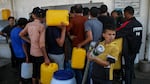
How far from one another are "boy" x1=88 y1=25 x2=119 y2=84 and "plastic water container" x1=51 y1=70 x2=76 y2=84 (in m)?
0.49

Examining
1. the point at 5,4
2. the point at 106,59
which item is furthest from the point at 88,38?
the point at 5,4

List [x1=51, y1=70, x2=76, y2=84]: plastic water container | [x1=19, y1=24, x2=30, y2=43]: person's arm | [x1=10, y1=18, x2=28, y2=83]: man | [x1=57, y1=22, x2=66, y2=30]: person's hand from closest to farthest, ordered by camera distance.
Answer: [x1=51, y1=70, x2=76, y2=84]: plastic water container, [x1=57, y1=22, x2=66, y2=30]: person's hand, [x1=19, y1=24, x2=30, y2=43]: person's arm, [x1=10, y1=18, x2=28, y2=83]: man

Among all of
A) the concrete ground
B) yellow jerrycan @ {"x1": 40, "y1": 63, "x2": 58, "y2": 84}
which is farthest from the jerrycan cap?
the concrete ground

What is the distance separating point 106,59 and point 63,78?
82 cm

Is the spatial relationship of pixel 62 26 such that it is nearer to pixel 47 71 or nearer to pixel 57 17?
pixel 57 17

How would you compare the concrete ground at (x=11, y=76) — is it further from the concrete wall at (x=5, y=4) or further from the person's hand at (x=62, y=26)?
the person's hand at (x=62, y=26)

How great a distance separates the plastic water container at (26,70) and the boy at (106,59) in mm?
1609

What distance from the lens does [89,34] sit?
3.85 meters

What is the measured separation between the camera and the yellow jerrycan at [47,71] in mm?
3792

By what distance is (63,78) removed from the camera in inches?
138

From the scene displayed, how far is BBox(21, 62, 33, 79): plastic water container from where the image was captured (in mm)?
4395

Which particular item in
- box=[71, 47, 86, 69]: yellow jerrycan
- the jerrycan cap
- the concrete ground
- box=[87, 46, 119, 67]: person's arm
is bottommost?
the concrete ground

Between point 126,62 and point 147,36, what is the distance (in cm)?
198

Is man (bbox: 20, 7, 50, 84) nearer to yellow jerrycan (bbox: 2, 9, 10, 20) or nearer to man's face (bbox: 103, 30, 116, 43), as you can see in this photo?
man's face (bbox: 103, 30, 116, 43)
